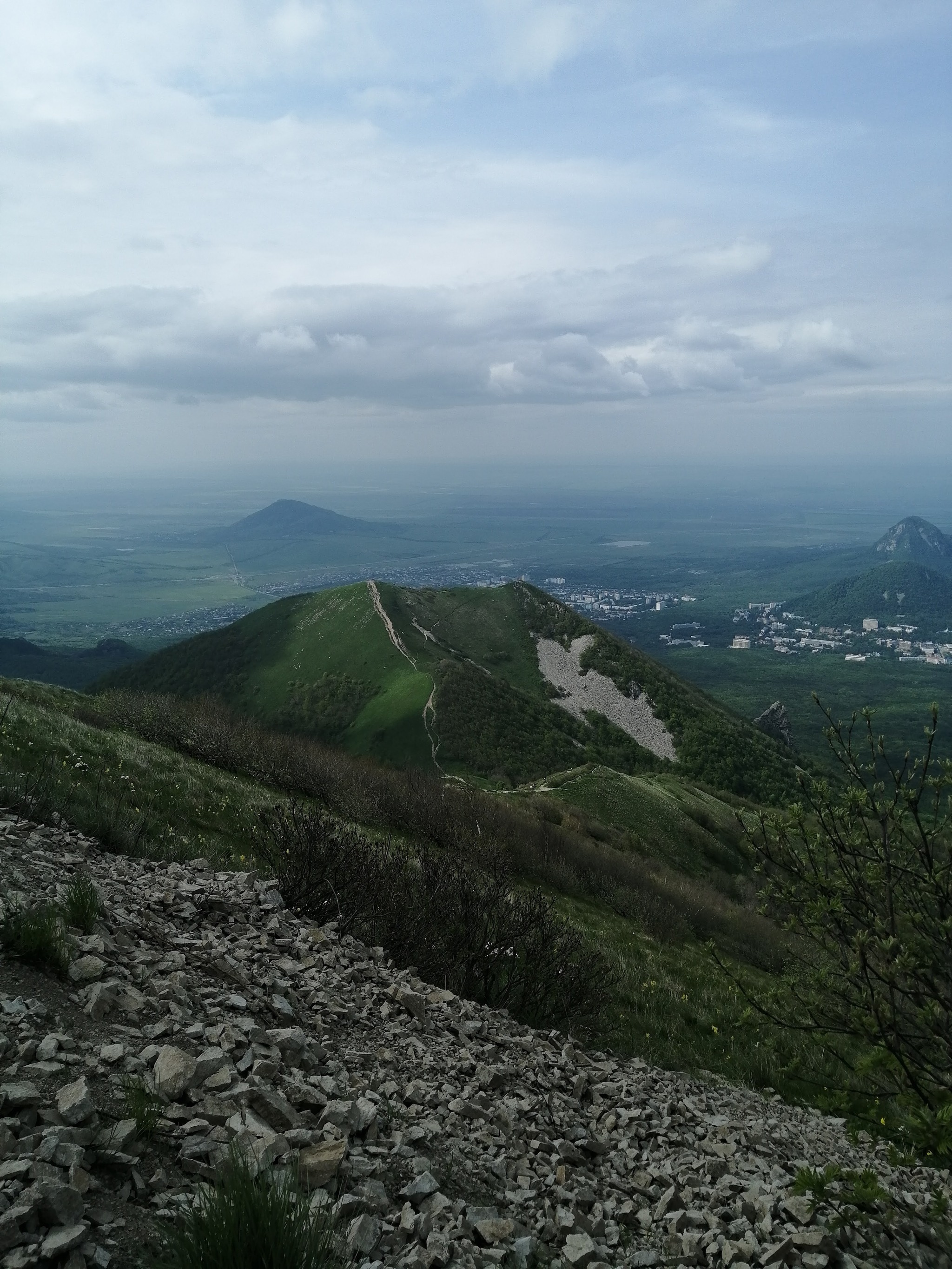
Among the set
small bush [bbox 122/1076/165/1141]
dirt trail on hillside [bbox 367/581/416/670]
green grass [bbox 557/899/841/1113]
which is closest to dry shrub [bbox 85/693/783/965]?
green grass [bbox 557/899/841/1113]

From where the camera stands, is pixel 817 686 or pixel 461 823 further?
pixel 817 686

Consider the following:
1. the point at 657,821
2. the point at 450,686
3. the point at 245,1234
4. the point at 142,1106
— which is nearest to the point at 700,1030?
the point at 142,1106

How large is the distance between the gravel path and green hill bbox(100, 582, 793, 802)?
0.65m

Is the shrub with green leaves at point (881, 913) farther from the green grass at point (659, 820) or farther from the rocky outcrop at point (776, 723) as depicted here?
the rocky outcrop at point (776, 723)

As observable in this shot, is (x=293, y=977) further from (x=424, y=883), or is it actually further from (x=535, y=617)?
(x=535, y=617)

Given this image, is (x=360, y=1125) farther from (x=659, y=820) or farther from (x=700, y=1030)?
(x=659, y=820)

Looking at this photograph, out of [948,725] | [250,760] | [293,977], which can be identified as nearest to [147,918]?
[293,977]

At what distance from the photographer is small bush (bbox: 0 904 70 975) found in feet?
16.3

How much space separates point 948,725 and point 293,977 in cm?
14602

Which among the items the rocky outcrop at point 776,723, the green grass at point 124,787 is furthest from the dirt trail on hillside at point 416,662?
the rocky outcrop at point 776,723

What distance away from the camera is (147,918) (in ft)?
22.1

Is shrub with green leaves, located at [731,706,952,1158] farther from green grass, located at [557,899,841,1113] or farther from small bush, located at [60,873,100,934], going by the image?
small bush, located at [60,873,100,934]

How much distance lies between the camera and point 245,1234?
9.21 ft

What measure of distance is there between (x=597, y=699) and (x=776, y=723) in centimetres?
2819
